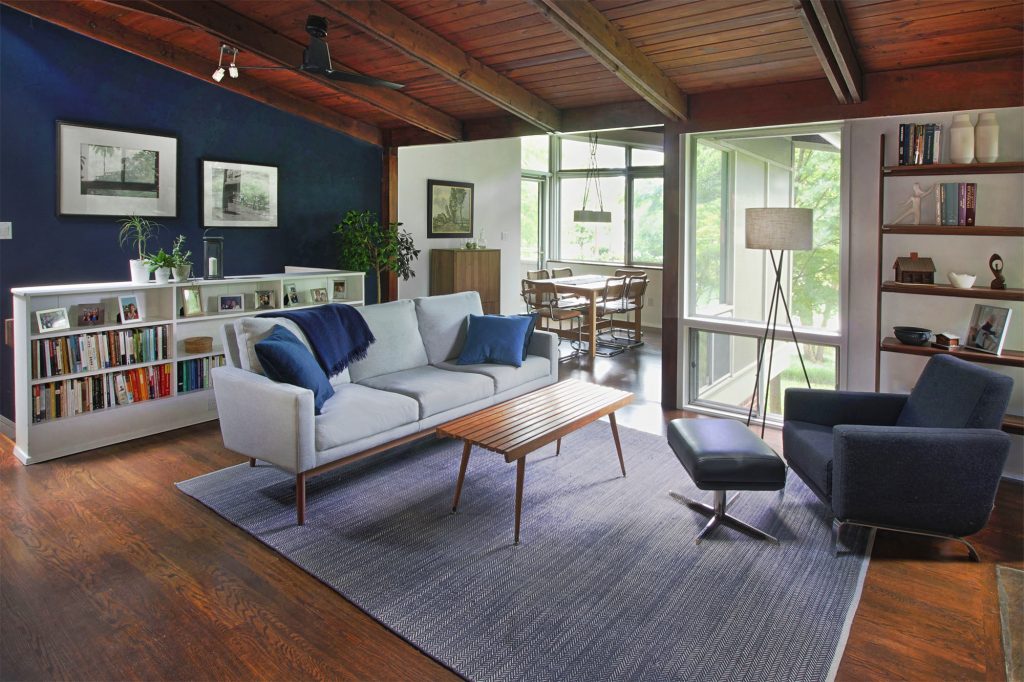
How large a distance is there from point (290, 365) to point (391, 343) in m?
1.10

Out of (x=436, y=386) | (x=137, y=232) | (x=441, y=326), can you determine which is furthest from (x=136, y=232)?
(x=436, y=386)

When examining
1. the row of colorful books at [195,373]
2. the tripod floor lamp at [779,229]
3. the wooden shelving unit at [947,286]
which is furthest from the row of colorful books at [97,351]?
the wooden shelving unit at [947,286]

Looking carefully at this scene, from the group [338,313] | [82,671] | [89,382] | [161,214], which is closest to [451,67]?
[338,313]

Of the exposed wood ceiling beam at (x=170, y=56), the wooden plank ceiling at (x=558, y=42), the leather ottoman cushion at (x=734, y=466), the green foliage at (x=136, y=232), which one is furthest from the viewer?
the green foliage at (x=136, y=232)

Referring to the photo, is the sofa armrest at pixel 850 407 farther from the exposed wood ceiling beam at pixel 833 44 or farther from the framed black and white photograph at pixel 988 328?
the exposed wood ceiling beam at pixel 833 44

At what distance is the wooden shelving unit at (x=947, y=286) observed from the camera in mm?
3715

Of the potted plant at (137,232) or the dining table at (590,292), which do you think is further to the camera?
the dining table at (590,292)

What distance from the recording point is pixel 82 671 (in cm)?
223

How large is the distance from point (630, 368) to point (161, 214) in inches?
173

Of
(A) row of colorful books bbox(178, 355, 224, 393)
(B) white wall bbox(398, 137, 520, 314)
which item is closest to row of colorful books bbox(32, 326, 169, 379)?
(A) row of colorful books bbox(178, 355, 224, 393)

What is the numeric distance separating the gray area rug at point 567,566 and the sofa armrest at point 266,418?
28 centimetres

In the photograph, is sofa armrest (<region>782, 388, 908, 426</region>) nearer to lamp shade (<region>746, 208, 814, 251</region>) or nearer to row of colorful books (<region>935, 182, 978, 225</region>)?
lamp shade (<region>746, 208, 814, 251</region>)

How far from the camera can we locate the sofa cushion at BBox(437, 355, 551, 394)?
4570 millimetres

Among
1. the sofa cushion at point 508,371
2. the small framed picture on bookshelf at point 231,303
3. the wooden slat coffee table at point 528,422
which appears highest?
the small framed picture on bookshelf at point 231,303
